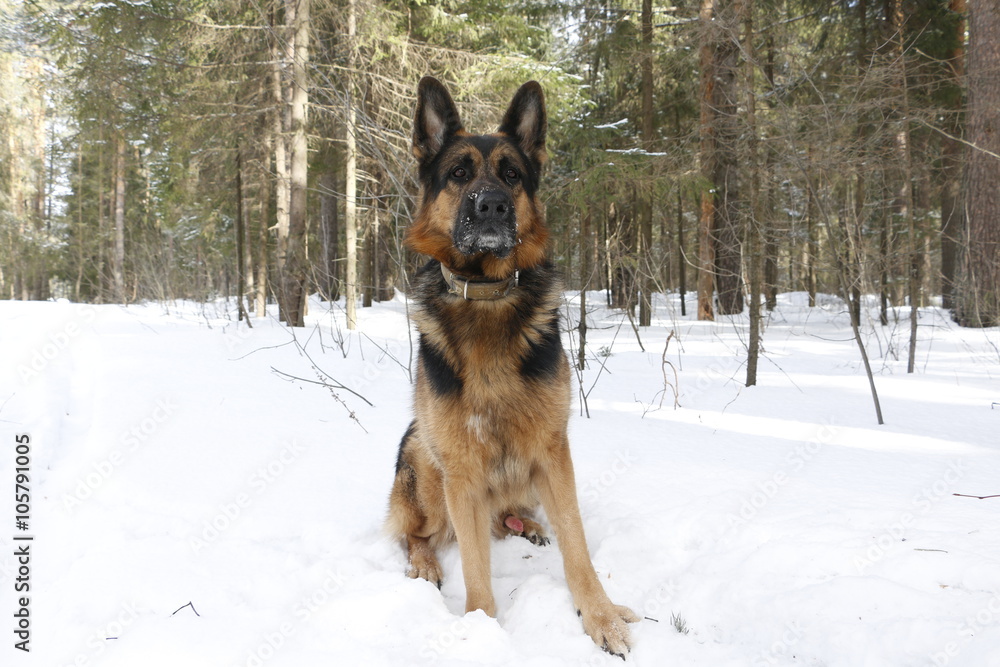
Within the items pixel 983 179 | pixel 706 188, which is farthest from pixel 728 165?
pixel 983 179

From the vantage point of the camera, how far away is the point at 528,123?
3037 millimetres

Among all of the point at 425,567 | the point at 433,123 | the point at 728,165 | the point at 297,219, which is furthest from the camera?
the point at 297,219

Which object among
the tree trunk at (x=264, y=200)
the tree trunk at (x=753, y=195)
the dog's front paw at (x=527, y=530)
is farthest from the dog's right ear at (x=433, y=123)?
the tree trunk at (x=264, y=200)

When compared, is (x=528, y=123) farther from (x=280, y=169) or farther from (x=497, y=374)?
(x=280, y=169)

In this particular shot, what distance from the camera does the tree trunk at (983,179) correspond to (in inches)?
340

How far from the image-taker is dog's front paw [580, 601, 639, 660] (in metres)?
2.14

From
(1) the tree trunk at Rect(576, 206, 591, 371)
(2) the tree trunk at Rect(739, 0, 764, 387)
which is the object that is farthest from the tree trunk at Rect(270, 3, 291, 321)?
(2) the tree trunk at Rect(739, 0, 764, 387)

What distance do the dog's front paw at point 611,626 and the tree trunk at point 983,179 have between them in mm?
8951

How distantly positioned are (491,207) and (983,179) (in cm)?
1205

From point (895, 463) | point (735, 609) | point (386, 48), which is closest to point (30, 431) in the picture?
point (735, 609)

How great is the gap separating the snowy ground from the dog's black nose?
5.53 ft

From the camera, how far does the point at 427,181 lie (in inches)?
116

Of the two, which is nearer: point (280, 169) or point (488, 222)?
point (488, 222)

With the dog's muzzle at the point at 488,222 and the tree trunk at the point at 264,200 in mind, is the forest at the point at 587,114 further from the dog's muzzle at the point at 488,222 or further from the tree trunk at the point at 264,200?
the dog's muzzle at the point at 488,222
